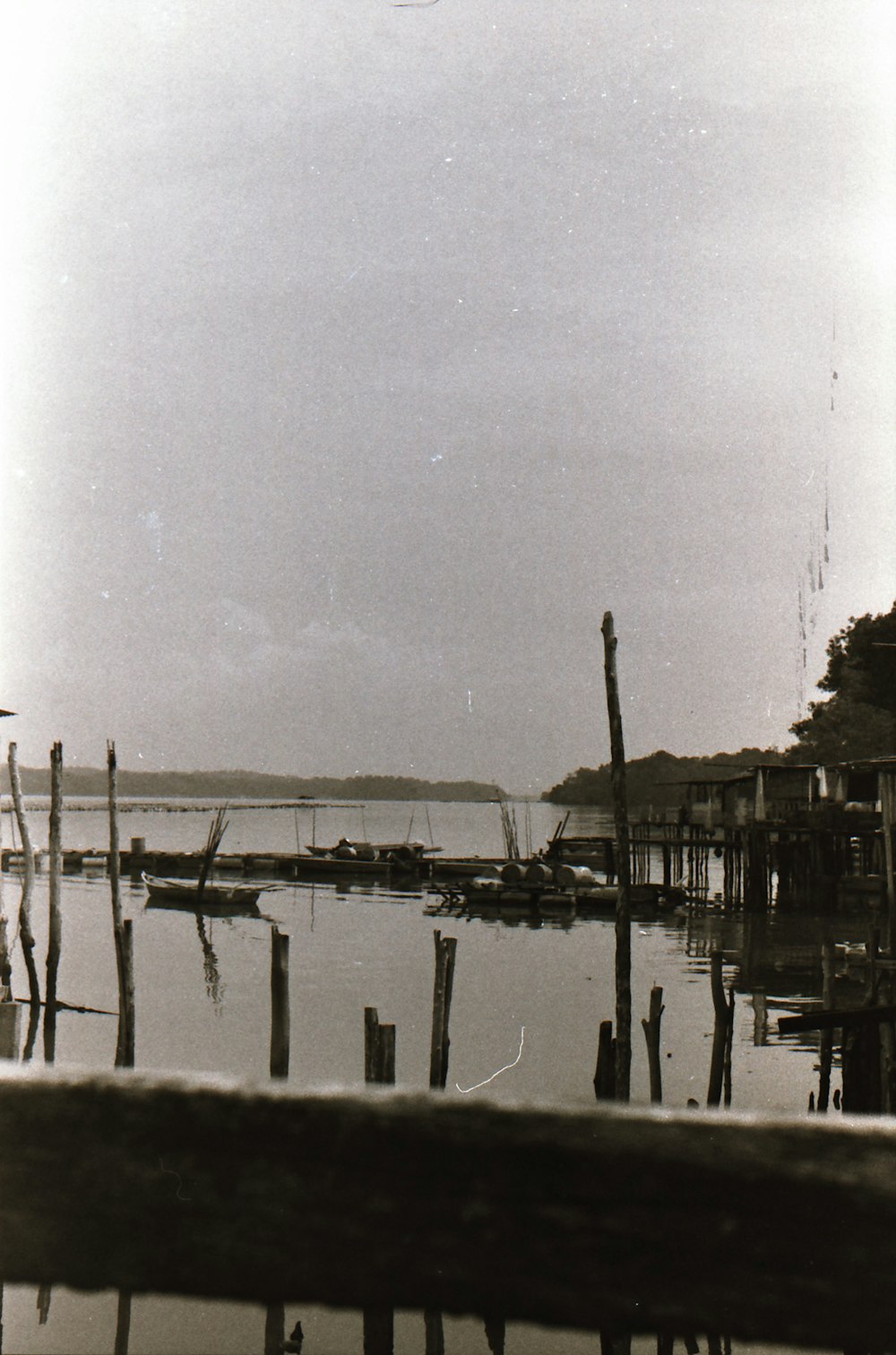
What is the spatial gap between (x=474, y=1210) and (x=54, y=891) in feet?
64.4

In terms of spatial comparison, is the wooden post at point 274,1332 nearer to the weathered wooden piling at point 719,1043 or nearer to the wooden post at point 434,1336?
the wooden post at point 434,1336

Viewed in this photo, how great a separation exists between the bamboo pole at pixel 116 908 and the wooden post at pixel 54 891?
82 centimetres

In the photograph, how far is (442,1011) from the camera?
42.9 ft

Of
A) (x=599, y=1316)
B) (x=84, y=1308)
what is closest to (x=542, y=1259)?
(x=599, y=1316)

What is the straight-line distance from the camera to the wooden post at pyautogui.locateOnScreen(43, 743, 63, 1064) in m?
19.5

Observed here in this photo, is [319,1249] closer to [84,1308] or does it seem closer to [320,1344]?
[320,1344]

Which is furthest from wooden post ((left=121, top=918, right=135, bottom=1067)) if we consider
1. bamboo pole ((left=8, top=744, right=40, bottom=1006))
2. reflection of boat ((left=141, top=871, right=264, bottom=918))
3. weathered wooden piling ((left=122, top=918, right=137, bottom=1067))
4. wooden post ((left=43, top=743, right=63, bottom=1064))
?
reflection of boat ((left=141, top=871, right=264, bottom=918))

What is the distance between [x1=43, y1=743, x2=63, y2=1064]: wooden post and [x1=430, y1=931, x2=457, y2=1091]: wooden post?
8.12m

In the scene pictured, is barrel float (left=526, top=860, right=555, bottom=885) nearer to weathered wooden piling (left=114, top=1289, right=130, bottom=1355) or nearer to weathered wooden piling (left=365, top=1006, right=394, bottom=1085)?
weathered wooden piling (left=365, top=1006, right=394, bottom=1085)

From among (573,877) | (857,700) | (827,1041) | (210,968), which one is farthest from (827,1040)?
(857,700)

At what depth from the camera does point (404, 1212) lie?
1.29 metres

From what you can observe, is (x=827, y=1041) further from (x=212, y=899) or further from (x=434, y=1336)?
(x=212, y=899)

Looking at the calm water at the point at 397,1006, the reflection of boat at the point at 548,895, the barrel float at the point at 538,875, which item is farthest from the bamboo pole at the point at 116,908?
the barrel float at the point at 538,875

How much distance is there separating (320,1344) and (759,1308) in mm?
10162
